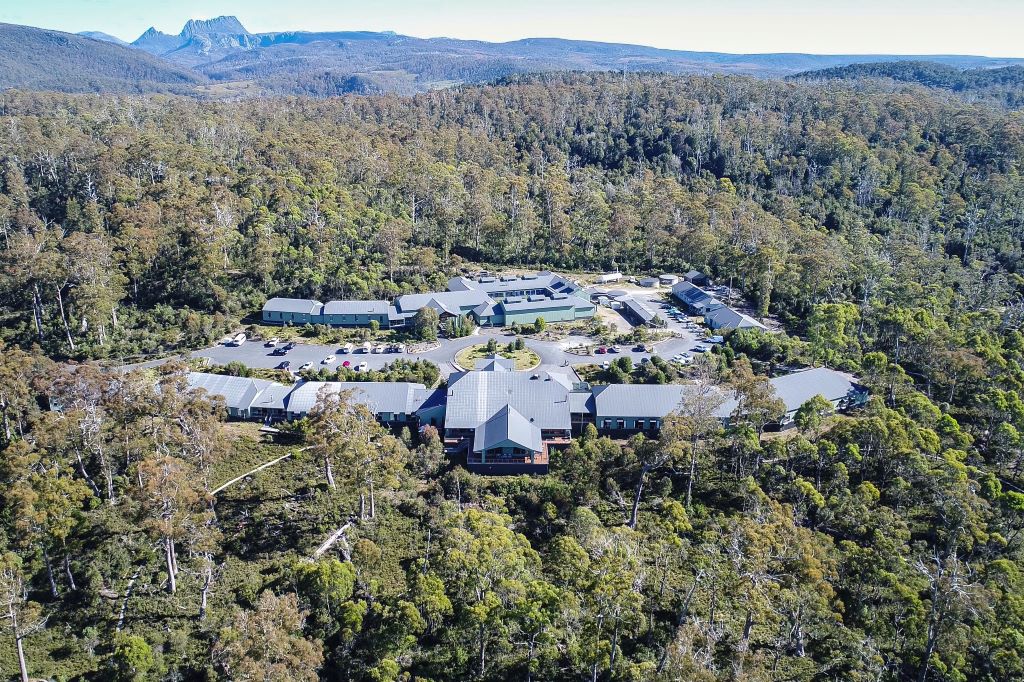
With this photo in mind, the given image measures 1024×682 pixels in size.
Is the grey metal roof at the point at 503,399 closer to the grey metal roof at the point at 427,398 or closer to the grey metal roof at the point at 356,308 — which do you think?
the grey metal roof at the point at 427,398

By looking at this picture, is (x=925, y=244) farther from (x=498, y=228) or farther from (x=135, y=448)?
(x=135, y=448)

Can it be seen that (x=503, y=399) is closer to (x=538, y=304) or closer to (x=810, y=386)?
Answer: (x=810, y=386)

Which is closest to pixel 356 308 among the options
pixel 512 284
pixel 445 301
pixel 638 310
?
pixel 445 301

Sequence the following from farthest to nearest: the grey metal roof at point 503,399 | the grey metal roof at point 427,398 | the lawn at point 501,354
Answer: the lawn at point 501,354
the grey metal roof at point 427,398
the grey metal roof at point 503,399

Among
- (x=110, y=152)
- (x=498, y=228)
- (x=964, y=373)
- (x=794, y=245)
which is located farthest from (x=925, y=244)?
(x=110, y=152)

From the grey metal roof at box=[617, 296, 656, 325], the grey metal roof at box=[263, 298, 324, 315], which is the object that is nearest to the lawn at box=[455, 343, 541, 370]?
the grey metal roof at box=[617, 296, 656, 325]

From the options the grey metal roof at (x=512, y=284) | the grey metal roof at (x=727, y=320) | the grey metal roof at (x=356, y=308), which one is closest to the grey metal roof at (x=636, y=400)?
the grey metal roof at (x=727, y=320)
